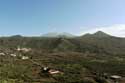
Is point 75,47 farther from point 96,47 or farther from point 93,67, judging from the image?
point 93,67

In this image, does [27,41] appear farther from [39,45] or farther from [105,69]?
[105,69]

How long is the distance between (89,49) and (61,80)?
295ft

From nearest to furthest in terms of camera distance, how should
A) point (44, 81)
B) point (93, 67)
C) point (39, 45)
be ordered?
1. point (44, 81)
2. point (93, 67)
3. point (39, 45)

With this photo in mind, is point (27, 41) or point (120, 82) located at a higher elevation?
point (27, 41)

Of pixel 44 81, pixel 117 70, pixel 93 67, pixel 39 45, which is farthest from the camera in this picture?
pixel 39 45

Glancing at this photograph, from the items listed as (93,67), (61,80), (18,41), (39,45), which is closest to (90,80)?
(61,80)

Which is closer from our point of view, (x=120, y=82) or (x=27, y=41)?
(x=120, y=82)

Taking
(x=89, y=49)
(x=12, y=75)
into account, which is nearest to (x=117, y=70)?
(x=12, y=75)

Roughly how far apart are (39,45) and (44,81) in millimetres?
120669

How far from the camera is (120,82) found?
50156 millimetres

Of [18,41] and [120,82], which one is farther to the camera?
[18,41]

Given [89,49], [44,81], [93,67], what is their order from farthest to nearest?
[89,49] < [93,67] < [44,81]

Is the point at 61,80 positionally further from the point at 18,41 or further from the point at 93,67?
the point at 18,41

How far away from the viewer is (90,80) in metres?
48.8
